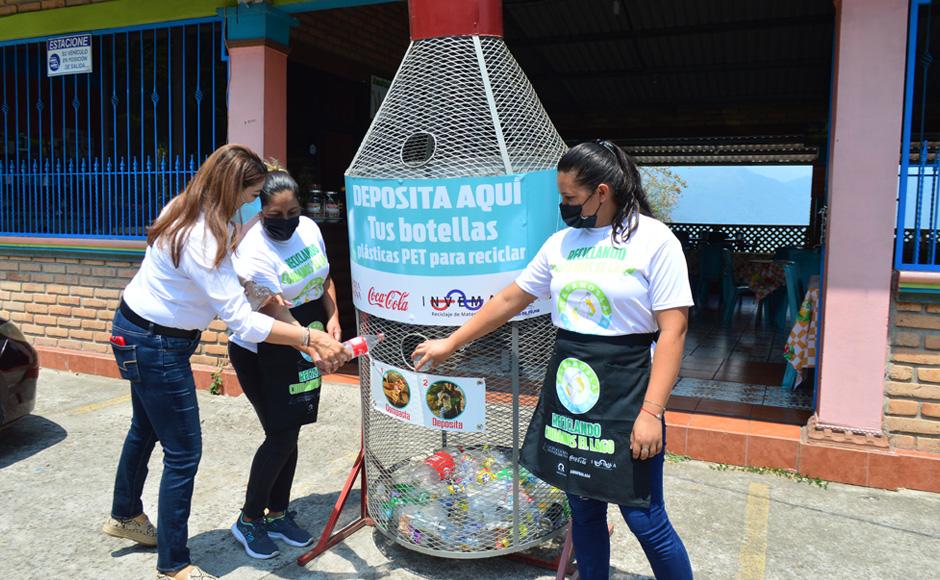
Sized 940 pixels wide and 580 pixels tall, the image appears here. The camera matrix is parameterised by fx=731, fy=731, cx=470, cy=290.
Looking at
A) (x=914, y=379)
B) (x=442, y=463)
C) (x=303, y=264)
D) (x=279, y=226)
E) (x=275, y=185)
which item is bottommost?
(x=442, y=463)

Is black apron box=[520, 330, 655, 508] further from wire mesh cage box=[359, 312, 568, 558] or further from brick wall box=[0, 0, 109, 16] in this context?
brick wall box=[0, 0, 109, 16]

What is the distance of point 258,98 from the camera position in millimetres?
5664

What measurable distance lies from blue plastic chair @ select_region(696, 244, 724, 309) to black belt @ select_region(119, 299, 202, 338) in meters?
9.04

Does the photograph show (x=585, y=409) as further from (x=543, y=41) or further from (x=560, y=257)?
(x=543, y=41)

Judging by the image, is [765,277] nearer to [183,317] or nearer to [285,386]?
[285,386]

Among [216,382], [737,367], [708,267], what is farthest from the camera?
[708,267]

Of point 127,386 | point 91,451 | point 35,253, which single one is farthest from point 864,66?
point 35,253

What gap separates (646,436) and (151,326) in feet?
6.28

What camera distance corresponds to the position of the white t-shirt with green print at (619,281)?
2.27 m

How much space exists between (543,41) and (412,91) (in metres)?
7.18

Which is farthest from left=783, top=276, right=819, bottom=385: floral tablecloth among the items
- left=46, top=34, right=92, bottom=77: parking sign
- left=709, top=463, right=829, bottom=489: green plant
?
left=46, top=34, right=92, bottom=77: parking sign

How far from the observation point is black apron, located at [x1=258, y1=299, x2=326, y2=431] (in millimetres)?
3133

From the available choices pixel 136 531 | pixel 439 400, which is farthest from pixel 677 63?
pixel 136 531

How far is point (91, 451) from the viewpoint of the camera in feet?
15.2
